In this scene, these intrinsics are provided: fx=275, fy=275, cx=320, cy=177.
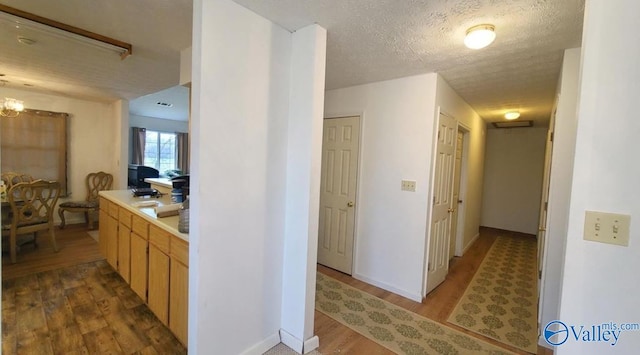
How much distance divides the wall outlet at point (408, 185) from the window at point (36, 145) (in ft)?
18.5

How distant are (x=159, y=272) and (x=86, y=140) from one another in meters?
4.54

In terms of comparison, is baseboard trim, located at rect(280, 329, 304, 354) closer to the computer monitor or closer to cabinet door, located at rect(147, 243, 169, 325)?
cabinet door, located at rect(147, 243, 169, 325)

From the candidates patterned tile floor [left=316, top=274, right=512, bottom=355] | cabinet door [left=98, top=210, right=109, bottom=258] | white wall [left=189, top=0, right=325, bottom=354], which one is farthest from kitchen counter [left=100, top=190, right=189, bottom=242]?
patterned tile floor [left=316, top=274, right=512, bottom=355]

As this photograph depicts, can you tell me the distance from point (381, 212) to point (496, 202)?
4185mm

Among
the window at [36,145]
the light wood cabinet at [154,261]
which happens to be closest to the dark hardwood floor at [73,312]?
the light wood cabinet at [154,261]

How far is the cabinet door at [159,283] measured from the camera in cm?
196

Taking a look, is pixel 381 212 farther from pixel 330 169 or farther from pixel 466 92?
pixel 466 92

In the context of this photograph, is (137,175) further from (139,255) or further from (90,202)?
(139,255)

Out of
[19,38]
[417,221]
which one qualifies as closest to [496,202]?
[417,221]

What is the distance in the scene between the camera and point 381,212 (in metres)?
3.02

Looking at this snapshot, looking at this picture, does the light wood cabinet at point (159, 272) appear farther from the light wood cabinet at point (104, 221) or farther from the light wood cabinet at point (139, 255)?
the light wood cabinet at point (104, 221)

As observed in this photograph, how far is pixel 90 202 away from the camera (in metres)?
4.70

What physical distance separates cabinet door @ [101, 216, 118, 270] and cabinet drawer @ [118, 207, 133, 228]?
18 centimetres

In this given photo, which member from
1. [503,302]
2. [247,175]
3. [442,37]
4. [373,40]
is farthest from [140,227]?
[503,302]
